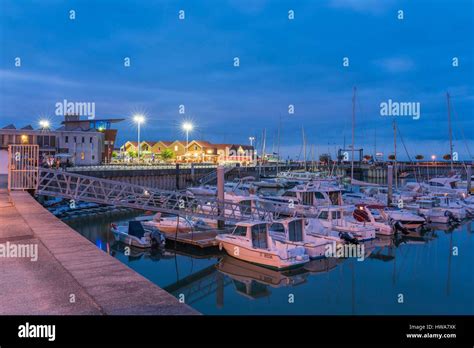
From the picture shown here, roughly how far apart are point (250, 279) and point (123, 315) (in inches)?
594

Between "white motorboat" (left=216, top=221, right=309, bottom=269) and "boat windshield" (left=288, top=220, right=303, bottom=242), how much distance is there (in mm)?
1232

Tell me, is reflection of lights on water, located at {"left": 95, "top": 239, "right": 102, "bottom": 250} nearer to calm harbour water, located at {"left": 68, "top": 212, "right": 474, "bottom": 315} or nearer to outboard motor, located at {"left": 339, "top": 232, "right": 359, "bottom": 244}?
calm harbour water, located at {"left": 68, "top": 212, "right": 474, "bottom": 315}

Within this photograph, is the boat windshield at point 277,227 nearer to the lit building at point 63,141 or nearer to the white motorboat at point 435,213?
the white motorboat at point 435,213

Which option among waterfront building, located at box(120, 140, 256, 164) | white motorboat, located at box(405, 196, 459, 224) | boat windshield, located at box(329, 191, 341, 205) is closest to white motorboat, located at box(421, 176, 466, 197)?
white motorboat, located at box(405, 196, 459, 224)

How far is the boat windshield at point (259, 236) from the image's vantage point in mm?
22312

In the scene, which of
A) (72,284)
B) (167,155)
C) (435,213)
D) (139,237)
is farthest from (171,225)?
(167,155)

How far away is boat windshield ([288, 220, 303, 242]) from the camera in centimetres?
2396

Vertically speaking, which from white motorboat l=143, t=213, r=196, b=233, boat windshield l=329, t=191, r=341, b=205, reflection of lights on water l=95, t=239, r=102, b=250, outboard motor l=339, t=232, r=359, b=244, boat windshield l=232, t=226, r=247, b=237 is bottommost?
reflection of lights on water l=95, t=239, r=102, b=250

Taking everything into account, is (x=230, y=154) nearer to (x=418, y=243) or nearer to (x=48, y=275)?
(x=418, y=243)

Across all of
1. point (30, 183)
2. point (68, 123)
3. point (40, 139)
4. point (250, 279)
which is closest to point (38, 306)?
point (250, 279)

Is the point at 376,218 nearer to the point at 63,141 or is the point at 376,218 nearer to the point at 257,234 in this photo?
the point at 257,234

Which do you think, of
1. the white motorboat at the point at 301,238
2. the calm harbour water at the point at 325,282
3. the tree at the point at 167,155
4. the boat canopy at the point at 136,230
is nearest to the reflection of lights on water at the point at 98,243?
the calm harbour water at the point at 325,282

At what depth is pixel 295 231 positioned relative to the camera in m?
24.2
